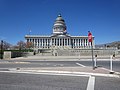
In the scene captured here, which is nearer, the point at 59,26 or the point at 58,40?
the point at 58,40

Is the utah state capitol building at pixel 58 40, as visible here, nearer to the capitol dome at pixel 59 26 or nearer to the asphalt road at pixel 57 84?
the capitol dome at pixel 59 26

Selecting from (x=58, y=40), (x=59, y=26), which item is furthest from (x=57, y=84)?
(x=59, y=26)

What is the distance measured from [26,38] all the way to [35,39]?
7.27m

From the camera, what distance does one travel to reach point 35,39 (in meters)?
152

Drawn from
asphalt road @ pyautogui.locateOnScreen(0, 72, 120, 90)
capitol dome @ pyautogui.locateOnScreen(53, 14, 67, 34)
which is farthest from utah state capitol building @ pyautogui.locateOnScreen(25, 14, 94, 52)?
asphalt road @ pyautogui.locateOnScreen(0, 72, 120, 90)

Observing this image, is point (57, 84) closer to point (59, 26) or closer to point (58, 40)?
point (58, 40)

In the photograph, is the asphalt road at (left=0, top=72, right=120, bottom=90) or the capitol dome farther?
the capitol dome

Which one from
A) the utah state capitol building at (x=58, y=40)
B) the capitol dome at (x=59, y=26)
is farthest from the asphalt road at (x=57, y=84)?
the capitol dome at (x=59, y=26)

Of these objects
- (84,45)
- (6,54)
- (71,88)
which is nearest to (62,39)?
(84,45)

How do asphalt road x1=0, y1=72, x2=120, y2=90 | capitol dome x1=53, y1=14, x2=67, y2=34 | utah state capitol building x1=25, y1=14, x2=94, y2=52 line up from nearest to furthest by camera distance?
asphalt road x1=0, y1=72, x2=120, y2=90 → utah state capitol building x1=25, y1=14, x2=94, y2=52 → capitol dome x1=53, y1=14, x2=67, y2=34

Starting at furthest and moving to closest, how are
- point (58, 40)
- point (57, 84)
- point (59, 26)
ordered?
point (59, 26) < point (58, 40) < point (57, 84)

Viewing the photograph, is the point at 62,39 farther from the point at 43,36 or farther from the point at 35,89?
the point at 35,89

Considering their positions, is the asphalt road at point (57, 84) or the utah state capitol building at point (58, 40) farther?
the utah state capitol building at point (58, 40)

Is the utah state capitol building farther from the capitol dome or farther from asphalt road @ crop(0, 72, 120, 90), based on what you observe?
asphalt road @ crop(0, 72, 120, 90)
